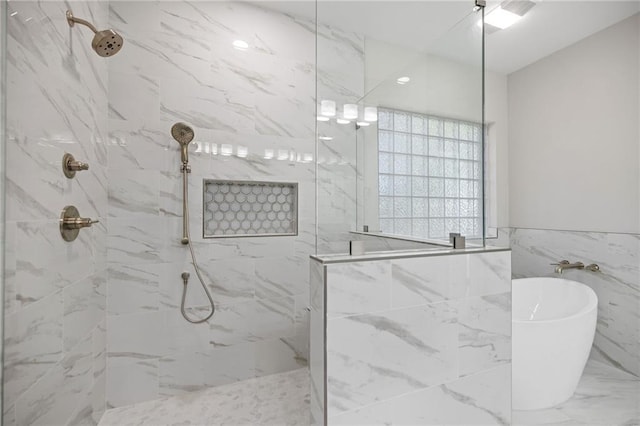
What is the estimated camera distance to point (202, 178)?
2018mm

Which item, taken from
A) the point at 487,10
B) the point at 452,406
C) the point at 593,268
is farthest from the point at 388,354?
the point at 487,10

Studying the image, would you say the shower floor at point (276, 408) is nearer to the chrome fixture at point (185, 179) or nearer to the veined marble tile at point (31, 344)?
the chrome fixture at point (185, 179)

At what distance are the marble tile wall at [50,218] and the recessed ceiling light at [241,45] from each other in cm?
73

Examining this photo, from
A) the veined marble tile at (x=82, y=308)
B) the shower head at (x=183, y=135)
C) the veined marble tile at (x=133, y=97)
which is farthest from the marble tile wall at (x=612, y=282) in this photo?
the veined marble tile at (x=82, y=308)

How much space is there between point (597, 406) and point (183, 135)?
9.47 ft

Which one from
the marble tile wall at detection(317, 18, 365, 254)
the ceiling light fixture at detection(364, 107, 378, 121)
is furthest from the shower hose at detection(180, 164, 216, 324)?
the ceiling light fixture at detection(364, 107, 378, 121)

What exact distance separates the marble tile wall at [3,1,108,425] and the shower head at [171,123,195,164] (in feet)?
1.23

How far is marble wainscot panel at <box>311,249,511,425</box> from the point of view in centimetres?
115

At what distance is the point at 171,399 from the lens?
1942 mm

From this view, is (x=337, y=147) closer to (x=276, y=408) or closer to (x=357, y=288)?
(x=357, y=288)

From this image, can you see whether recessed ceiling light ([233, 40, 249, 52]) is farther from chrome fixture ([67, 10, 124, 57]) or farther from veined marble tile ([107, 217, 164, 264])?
veined marble tile ([107, 217, 164, 264])

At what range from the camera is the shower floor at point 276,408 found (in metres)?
1.73

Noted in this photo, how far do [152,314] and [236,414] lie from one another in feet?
Result: 2.48

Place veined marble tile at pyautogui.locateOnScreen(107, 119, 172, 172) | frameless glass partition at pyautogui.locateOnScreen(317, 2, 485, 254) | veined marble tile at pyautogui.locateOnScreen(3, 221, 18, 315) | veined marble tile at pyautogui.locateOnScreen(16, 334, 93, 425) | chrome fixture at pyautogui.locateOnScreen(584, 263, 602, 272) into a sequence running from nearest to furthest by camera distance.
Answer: veined marble tile at pyautogui.locateOnScreen(3, 221, 18, 315) < veined marble tile at pyautogui.locateOnScreen(16, 334, 93, 425) < frameless glass partition at pyautogui.locateOnScreen(317, 2, 485, 254) < veined marble tile at pyautogui.locateOnScreen(107, 119, 172, 172) < chrome fixture at pyautogui.locateOnScreen(584, 263, 602, 272)
